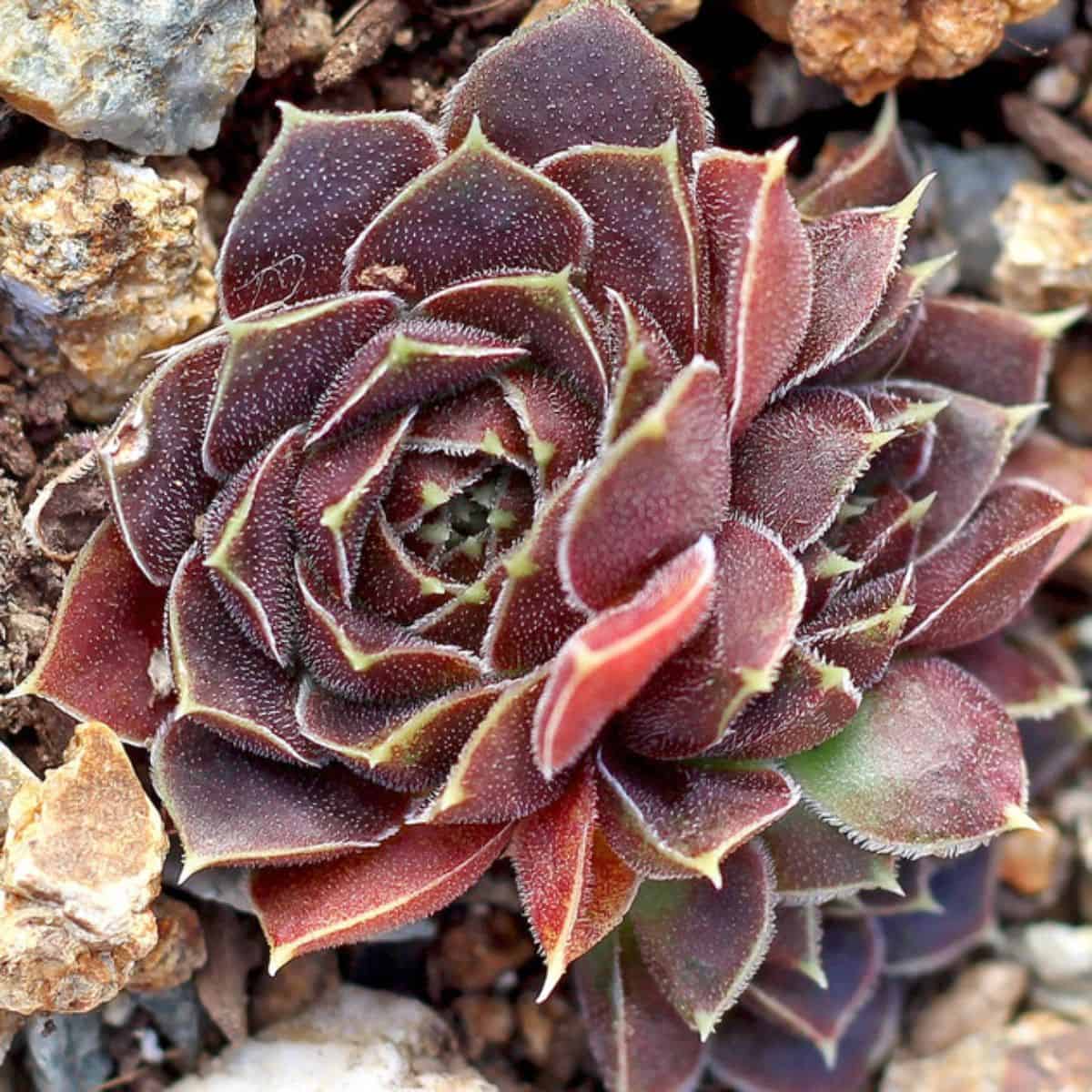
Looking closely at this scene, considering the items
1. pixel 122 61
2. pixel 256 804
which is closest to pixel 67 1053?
pixel 256 804

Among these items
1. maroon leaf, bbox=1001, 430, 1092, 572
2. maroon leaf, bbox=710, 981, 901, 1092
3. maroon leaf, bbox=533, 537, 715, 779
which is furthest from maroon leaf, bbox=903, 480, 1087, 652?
maroon leaf, bbox=710, 981, 901, 1092

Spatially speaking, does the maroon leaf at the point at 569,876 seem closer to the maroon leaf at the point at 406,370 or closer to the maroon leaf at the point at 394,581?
the maroon leaf at the point at 394,581

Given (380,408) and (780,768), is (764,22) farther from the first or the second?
(780,768)

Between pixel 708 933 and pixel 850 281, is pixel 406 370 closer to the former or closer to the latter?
pixel 850 281

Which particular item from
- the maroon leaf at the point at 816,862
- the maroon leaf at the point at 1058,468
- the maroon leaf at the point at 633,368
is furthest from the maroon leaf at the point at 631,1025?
the maroon leaf at the point at 1058,468

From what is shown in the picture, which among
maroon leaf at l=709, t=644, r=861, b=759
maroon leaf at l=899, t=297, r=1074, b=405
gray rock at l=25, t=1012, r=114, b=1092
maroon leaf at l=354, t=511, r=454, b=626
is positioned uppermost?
maroon leaf at l=354, t=511, r=454, b=626

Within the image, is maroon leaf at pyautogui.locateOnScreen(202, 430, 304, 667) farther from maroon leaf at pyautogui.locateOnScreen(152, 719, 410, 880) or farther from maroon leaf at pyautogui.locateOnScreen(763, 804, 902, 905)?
maroon leaf at pyautogui.locateOnScreen(763, 804, 902, 905)

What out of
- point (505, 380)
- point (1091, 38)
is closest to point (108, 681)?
point (505, 380)

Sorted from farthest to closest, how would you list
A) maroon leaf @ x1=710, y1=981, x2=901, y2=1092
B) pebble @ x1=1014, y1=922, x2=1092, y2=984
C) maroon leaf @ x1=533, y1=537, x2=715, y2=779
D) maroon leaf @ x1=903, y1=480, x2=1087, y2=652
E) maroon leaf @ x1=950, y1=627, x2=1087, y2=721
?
pebble @ x1=1014, y1=922, x2=1092, y2=984 → maroon leaf @ x1=710, y1=981, x2=901, y2=1092 → maroon leaf @ x1=950, y1=627, x2=1087, y2=721 → maroon leaf @ x1=903, y1=480, x2=1087, y2=652 → maroon leaf @ x1=533, y1=537, x2=715, y2=779
